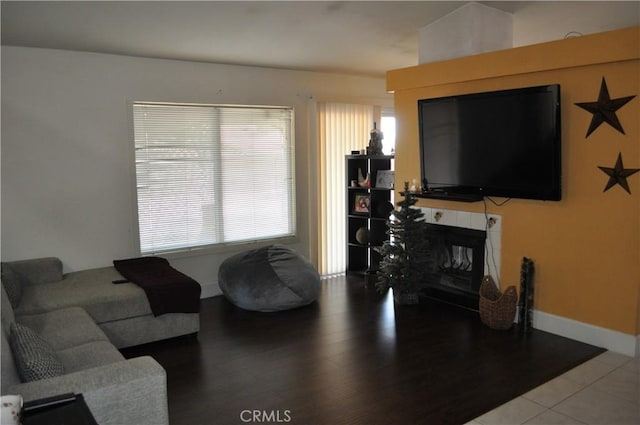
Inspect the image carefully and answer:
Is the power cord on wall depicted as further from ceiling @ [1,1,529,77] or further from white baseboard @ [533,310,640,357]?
ceiling @ [1,1,529,77]

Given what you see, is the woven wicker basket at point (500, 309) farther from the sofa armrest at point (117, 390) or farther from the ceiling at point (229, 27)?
the sofa armrest at point (117, 390)

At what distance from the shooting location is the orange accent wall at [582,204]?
3.61 meters

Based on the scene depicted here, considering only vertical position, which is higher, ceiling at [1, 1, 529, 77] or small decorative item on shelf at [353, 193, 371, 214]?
ceiling at [1, 1, 529, 77]

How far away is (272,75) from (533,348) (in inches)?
152

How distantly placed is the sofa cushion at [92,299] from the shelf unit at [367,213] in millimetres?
2705

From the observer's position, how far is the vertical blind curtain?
20.6ft

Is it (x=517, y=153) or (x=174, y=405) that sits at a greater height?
(x=517, y=153)

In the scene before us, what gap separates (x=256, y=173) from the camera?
589cm

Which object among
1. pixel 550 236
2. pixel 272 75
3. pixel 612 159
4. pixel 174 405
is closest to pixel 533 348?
pixel 550 236

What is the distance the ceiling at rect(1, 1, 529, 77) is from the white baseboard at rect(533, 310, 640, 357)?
2.58 meters

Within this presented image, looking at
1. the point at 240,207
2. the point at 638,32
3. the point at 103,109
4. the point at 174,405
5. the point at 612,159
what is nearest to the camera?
the point at 174,405

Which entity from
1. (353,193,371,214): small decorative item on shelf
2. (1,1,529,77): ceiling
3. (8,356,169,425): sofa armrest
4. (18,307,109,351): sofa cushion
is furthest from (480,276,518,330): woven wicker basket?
(18,307,109,351): sofa cushion

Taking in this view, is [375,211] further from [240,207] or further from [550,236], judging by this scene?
[550,236]

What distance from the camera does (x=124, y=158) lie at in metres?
5.02
